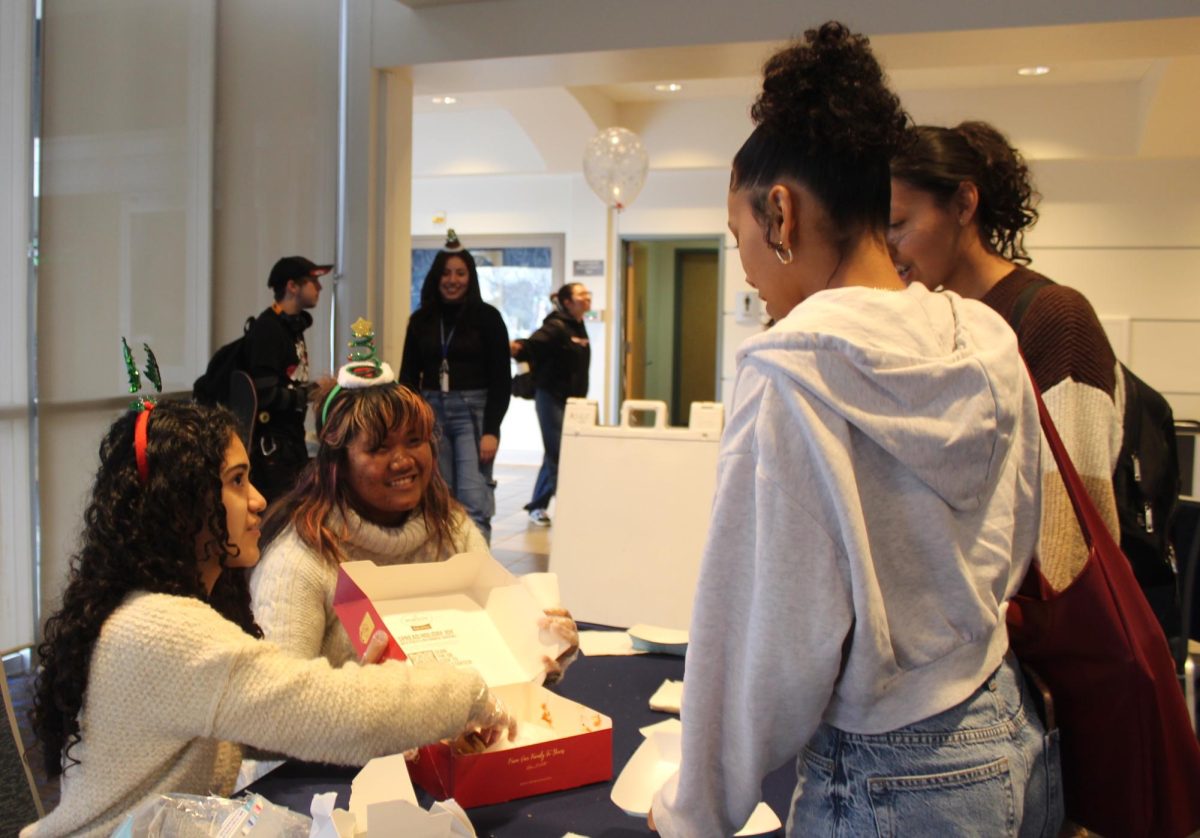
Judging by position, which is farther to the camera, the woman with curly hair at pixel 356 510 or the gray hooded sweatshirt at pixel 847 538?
the woman with curly hair at pixel 356 510

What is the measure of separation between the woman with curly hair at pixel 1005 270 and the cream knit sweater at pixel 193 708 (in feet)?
2.90

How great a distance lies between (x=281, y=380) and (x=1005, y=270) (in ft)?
8.73

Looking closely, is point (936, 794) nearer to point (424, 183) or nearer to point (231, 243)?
point (231, 243)

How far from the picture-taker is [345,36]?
4.29m

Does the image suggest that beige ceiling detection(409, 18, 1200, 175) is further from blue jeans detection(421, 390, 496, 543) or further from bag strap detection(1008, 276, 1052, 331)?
bag strap detection(1008, 276, 1052, 331)

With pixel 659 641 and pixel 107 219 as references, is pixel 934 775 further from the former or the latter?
pixel 107 219

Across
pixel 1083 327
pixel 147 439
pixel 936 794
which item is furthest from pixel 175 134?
pixel 936 794

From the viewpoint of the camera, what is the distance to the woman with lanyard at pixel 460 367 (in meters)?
4.25

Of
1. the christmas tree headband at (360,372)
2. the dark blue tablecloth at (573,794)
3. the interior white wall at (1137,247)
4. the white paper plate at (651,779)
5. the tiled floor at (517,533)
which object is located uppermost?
the interior white wall at (1137,247)

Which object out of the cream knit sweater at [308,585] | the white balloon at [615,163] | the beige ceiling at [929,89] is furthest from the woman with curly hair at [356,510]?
the white balloon at [615,163]

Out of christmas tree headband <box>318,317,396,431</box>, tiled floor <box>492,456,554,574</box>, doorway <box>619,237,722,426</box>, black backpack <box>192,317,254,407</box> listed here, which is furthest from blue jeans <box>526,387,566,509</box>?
christmas tree headband <box>318,317,396,431</box>

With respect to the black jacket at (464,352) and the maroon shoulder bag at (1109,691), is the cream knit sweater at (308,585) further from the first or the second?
the black jacket at (464,352)

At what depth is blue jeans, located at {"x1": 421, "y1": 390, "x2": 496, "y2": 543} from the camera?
4.22 meters

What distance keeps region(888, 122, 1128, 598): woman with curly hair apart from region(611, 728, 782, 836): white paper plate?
22.3 inches
